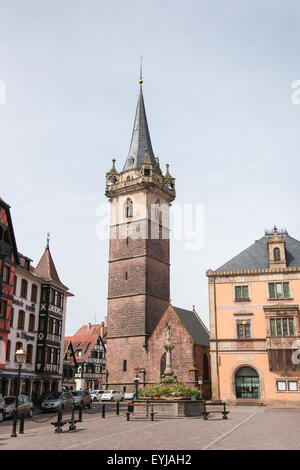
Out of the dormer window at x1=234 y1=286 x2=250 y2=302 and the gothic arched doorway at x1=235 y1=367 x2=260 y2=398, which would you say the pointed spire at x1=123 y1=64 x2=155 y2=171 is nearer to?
the dormer window at x1=234 y1=286 x2=250 y2=302

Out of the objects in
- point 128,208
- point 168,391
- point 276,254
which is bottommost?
point 168,391

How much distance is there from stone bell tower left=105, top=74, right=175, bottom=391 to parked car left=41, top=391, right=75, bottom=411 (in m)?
18.3

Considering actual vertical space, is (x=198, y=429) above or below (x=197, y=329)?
below

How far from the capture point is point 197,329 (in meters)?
54.2

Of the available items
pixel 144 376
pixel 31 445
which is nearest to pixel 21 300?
pixel 144 376

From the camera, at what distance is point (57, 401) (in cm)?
3008

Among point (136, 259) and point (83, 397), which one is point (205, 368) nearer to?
point (136, 259)

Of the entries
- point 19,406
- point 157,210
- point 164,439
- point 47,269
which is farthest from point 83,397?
point 157,210

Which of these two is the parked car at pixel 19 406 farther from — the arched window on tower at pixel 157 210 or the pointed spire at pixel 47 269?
the arched window on tower at pixel 157 210

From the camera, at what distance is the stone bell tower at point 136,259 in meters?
50.6

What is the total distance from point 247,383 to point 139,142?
3498 centimetres

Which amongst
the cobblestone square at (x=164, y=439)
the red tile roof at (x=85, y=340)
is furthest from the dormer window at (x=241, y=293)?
the red tile roof at (x=85, y=340)
